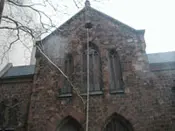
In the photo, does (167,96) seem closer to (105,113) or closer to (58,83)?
(105,113)

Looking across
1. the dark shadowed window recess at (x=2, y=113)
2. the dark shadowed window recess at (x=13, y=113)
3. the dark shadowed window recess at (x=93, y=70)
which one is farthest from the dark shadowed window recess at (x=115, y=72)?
the dark shadowed window recess at (x=2, y=113)

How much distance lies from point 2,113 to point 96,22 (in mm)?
7985

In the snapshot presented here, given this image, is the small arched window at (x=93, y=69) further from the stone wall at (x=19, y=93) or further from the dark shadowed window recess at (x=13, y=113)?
the dark shadowed window recess at (x=13, y=113)

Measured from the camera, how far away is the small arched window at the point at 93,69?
1127 cm

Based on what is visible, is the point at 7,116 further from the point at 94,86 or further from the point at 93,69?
the point at 93,69

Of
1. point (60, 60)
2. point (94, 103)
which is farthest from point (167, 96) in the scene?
point (60, 60)

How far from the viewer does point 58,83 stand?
1161 centimetres

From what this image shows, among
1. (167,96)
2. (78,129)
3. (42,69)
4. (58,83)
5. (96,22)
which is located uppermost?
(96,22)

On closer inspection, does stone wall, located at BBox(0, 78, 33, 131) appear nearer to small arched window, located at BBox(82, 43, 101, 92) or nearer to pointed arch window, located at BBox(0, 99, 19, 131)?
pointed arch window, located at BBox(0, 99, 19, 131)

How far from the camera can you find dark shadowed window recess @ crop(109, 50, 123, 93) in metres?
11.1

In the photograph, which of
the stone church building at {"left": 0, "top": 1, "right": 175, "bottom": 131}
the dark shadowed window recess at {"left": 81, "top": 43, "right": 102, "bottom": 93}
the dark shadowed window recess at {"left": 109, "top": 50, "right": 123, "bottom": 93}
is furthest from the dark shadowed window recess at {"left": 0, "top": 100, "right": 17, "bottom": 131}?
the dark shadowed window recess at {"left": 109, "top": 50, "right": 123, "bottom": 93}

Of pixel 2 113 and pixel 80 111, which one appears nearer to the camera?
pixel 80 111

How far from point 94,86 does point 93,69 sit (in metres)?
1.07

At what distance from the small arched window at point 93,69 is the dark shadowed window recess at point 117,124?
176 cm
